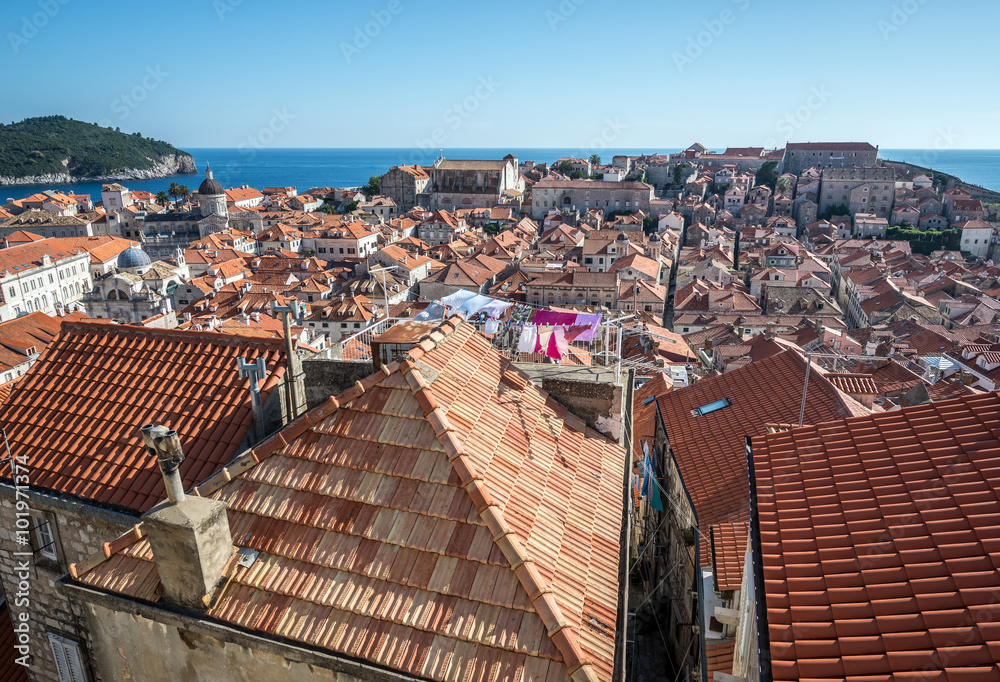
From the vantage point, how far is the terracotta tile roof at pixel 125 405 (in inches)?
370

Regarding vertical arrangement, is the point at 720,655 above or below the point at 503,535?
below

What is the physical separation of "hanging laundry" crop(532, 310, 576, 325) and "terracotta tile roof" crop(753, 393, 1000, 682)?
6.49 meters

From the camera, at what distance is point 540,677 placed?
5.55 metres

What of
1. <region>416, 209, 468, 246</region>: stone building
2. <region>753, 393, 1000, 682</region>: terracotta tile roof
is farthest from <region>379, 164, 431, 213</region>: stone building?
<region>753, 393, 1000, 682</region>: terracotta tile roof

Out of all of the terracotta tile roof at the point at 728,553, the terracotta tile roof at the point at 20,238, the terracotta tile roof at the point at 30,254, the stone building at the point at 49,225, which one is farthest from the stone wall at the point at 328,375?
the stone building at the point at 49,225

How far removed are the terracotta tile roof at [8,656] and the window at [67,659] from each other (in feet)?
4.32

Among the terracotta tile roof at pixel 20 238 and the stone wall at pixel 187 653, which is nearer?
the stone wall at pixel 187 653

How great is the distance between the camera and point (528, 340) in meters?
12.7

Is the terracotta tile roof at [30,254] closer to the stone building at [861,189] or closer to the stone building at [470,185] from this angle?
the stone building at [470,185]

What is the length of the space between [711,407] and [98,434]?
14.2 metres

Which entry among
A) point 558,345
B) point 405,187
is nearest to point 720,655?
point 558,345

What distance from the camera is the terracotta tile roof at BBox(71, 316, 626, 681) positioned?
5898mm

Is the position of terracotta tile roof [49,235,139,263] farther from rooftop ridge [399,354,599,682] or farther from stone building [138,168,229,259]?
rooftop ridge [399,354,599,682]

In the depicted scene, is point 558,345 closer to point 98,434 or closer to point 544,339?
point 544,339
